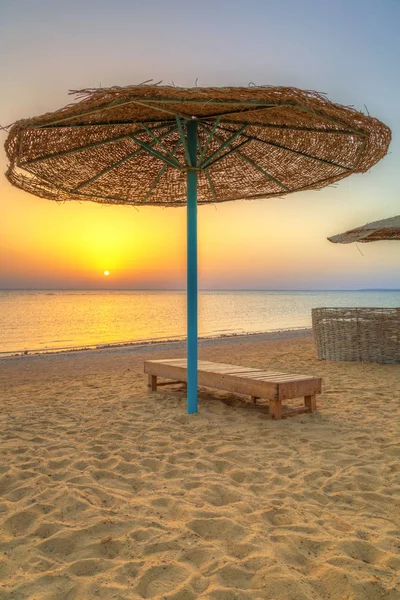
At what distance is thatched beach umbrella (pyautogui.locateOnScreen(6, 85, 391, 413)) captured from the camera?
323 centimetres

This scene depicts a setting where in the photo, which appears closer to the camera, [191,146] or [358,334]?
[191,146]

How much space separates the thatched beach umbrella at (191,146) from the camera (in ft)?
10.6

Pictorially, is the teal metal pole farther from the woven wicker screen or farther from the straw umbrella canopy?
the woven wicker screen

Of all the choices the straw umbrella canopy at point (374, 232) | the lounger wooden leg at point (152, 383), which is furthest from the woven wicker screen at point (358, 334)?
the lounger wooden leg at point (152, 383)

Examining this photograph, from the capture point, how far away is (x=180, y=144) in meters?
4.77

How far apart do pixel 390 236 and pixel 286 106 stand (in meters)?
6.82

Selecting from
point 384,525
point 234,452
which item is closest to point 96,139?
point 234,452

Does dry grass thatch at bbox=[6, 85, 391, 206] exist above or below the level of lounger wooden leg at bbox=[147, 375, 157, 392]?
above

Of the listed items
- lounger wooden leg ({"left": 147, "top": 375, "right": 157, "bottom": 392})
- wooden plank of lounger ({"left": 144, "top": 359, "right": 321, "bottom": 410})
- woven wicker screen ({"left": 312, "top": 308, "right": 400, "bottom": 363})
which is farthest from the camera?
woven wicker screen ({"left": 312, "top": 308, "right": 400, "bottom": 363})

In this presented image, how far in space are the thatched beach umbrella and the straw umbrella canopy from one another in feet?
10.6

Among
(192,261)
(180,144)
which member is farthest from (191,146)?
(192,261)

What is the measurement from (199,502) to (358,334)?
254 inches

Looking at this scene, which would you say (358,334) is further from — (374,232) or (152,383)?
(152,383)

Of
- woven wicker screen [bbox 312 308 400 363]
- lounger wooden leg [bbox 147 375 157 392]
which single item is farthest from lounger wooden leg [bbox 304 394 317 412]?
woven wicker screen [bbox 312 308 400 363]
